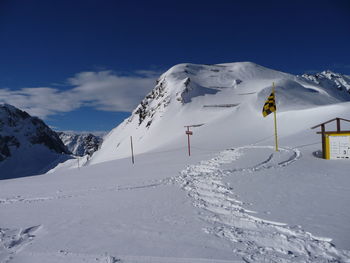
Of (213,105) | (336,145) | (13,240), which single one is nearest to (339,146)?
(336,145)

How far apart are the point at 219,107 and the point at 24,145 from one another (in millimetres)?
157550

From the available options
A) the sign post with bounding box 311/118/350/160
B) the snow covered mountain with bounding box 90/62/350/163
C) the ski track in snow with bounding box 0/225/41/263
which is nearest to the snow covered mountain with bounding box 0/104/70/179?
the snow covered mountain with bounding box 90/62/350/163

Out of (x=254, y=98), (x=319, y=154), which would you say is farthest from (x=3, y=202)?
(x=254, y=98)

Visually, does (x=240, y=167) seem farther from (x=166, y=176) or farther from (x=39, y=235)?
(x=39, y=235)

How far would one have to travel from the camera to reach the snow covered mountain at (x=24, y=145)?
14200cm

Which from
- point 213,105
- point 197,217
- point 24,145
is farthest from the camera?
point 24,145

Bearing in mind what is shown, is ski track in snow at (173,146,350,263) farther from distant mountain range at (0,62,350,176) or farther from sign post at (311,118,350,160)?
distant mountain range at (0,62,350,176)

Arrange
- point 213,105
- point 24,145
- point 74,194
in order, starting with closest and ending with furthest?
point 74,194 < point 213,105 < point 24,145

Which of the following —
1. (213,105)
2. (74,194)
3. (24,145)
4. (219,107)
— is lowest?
(24,145)

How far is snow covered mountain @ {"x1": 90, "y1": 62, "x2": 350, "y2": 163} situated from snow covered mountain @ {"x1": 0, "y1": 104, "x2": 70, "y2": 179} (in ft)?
286

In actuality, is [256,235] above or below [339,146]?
below

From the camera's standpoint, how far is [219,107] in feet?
196

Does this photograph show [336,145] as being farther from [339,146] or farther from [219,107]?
[219,107]

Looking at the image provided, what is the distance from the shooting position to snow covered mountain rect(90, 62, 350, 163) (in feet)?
121
